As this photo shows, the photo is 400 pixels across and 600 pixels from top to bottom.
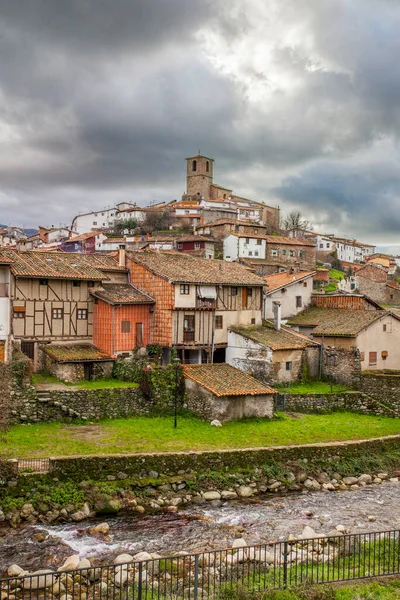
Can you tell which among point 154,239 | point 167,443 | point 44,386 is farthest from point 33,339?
point 154,239

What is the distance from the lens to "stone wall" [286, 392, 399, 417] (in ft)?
110

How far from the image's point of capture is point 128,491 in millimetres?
22875

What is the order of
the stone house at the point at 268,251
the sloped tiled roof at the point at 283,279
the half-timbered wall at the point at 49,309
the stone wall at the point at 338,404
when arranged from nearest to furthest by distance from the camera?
the stone wall at the point at 338,404 < the half-timbered wall at the point at 49,309 < the sloped tiled roof at the point at 283,279 < the stone house at the point at 268,251

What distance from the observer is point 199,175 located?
121m

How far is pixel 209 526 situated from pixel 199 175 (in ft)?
349

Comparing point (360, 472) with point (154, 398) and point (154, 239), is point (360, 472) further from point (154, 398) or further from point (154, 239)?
point (154, 239)

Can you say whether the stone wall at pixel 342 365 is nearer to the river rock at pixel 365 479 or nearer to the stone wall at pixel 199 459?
the stone wall at pixel 199 459

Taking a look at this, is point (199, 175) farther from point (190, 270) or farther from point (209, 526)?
point (209, 526)

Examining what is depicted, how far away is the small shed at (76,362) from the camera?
32.5 m

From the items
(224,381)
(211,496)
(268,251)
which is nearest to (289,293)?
(224,381)

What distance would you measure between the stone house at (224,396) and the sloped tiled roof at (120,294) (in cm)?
660

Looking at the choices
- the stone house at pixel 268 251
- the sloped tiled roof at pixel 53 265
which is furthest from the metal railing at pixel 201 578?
the stone house at pixel 268 251

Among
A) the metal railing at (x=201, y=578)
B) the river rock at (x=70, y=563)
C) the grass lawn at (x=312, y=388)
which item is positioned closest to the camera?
the metal railing at (x=201, y=578)

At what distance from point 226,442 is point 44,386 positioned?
1067 centimetres
